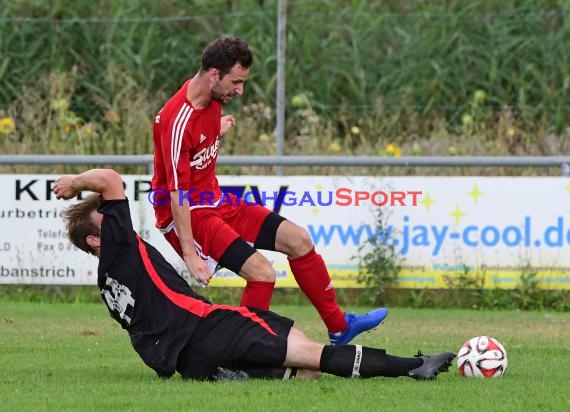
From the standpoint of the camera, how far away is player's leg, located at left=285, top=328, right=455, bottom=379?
8484 millimetres

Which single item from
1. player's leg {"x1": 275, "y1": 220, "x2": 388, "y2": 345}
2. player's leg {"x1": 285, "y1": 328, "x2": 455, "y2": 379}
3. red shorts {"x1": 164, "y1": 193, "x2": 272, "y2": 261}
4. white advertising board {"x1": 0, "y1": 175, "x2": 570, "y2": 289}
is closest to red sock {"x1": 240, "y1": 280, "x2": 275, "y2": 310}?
red shorts {"x1": 164, "y1": 193, "x2": 272, "y2": 261}

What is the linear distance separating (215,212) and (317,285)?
888 millimetres

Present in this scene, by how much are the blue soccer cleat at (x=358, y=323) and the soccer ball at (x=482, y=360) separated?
0.84 meters

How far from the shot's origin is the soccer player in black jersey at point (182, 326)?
8.52 meters

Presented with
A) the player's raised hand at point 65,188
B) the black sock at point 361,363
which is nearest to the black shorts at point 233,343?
the black sock at point 361,363

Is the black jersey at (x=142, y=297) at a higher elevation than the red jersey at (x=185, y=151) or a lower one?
lower

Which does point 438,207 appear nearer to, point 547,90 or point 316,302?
point 316,302

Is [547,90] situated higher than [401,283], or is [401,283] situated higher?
[547,90]

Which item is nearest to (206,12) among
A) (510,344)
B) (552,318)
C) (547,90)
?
(547,90)

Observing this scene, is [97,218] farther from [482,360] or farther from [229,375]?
[482,360]

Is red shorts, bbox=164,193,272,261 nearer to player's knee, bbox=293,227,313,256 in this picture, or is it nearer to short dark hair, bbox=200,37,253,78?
player's knee, bbox=293,227,313,256

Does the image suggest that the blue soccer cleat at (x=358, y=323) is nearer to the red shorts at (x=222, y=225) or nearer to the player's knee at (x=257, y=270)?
the player's knee at (x=257, y=270)

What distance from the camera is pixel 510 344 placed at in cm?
1120

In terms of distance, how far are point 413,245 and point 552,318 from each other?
1.62m
